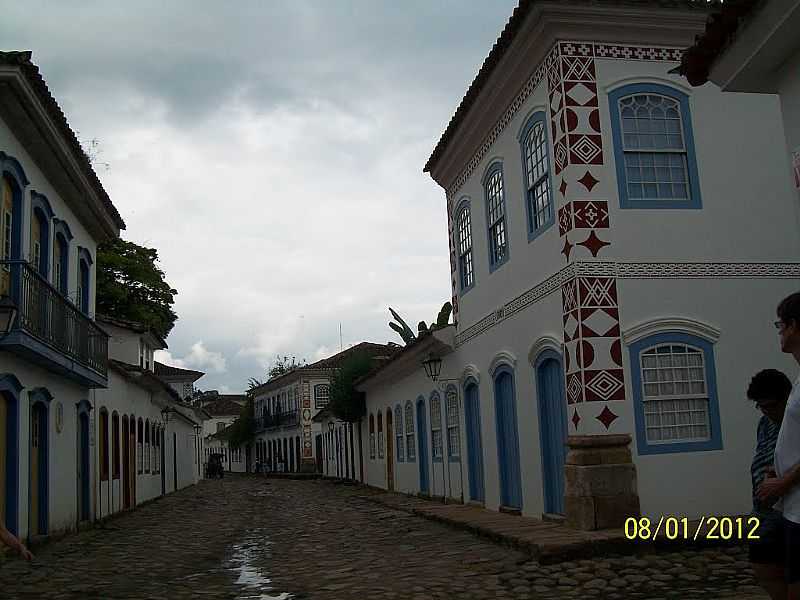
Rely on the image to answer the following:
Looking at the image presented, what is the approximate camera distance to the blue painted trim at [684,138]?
35.5 feet

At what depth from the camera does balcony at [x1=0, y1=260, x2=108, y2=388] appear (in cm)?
1107

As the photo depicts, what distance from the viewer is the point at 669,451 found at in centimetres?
1034

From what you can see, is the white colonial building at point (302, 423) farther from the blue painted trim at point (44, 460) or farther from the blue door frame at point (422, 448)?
the blue painted trim at point (44, 460)

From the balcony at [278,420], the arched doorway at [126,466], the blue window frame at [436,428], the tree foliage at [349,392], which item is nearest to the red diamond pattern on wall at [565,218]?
the blue window frame at [436,428]

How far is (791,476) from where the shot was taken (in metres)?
3.50

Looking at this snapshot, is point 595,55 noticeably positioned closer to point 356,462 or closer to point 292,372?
point 356,462

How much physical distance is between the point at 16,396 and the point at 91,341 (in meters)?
3.70

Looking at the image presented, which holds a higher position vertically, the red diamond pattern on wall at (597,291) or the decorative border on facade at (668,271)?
the decorative border on facade at (668,271)

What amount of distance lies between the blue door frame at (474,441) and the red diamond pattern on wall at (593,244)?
16.9 feet

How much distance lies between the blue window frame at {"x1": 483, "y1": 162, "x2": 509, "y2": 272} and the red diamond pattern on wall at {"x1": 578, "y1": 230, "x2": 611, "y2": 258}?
108 inches

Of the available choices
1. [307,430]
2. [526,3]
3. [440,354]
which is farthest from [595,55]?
[307,430]

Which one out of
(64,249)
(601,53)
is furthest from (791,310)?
(64,249)

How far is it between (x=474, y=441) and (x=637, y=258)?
5.93 m

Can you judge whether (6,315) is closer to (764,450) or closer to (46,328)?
(46,328)
